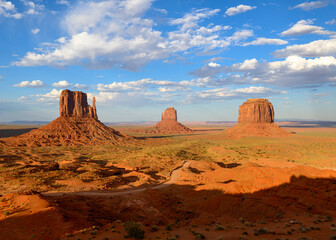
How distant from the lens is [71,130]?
285 ft

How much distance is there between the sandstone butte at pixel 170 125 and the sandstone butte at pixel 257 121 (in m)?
60.2

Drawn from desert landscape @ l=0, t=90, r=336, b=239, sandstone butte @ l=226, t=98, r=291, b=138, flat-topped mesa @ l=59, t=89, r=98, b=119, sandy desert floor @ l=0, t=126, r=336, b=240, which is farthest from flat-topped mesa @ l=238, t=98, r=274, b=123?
sandy desert floor @ l=0, t=126, r=336, b=240

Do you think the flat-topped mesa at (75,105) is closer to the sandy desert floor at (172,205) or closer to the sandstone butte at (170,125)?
the sandy desert floor at (172,205)

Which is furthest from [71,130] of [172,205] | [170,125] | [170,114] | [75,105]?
[170,114]

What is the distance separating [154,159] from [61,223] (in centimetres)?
3366

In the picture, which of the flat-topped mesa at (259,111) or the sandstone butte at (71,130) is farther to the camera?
the flat-topped mesa at (259,111)

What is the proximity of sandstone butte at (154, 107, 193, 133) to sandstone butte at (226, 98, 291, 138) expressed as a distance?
60243 millimetres

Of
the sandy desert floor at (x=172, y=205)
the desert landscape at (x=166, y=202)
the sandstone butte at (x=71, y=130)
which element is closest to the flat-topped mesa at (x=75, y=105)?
the sandstone butte at (x=71, y=130)

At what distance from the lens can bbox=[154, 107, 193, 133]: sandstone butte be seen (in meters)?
176

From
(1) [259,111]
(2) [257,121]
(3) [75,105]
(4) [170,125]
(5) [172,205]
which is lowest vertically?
(5) [172,205]

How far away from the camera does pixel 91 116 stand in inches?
4077

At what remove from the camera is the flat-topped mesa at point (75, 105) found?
95.9m

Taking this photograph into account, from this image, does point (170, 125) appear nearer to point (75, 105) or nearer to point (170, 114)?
point (170, 114)

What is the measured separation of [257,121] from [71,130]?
338ft
